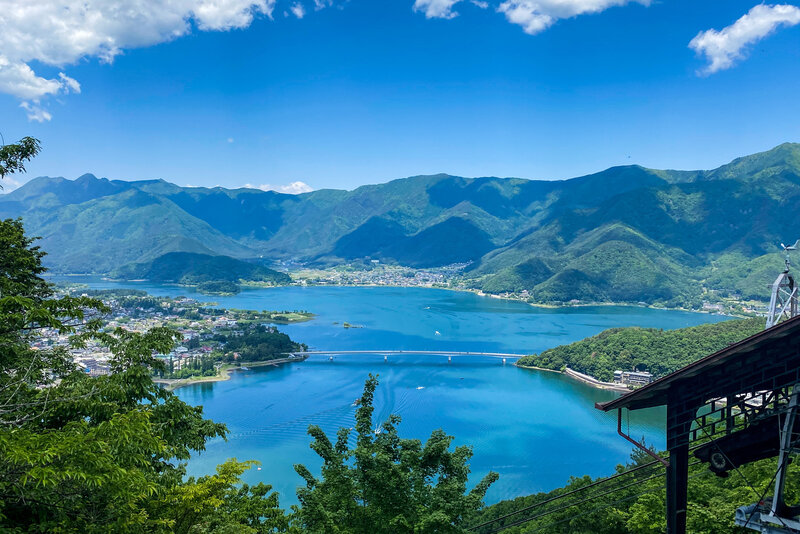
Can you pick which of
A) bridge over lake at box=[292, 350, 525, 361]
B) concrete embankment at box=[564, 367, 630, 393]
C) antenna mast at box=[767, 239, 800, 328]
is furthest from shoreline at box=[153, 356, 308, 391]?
antenna mast at box=[767, 239, 800, 328]

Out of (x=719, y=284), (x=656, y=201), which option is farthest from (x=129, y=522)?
(x=656, y=201)

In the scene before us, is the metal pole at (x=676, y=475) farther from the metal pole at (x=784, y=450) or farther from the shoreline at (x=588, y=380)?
the shoreline at (x=588, y=380)

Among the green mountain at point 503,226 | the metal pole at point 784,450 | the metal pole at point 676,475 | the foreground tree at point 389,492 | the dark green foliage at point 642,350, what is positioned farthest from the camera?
the green mountain at point 503,226

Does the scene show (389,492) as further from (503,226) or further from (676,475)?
(503,226)

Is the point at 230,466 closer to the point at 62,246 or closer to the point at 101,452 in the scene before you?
the point at 101,452

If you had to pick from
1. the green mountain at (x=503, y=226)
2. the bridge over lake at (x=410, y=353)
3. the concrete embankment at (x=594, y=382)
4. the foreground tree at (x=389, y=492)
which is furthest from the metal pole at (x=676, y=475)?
the green mountain at (x=503, y=226)

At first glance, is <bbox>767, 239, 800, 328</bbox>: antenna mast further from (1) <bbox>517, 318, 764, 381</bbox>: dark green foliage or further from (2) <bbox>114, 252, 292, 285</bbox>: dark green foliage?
(2) <bbox>114, 252, 292, 285</bbox>: dark green foliage
